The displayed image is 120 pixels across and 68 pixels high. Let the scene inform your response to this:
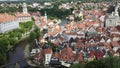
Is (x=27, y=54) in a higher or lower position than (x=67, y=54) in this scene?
lower

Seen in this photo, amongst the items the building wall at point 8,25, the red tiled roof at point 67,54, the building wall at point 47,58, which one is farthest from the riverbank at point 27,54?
the building wall at point 8,25

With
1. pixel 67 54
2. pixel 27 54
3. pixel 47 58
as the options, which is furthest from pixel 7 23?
pixel 67 54

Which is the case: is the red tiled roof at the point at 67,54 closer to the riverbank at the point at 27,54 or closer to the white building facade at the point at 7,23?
the riverbank at the point at 27,54

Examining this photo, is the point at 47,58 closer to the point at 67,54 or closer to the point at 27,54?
the point at 67,54

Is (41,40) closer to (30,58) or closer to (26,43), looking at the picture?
(26,43)

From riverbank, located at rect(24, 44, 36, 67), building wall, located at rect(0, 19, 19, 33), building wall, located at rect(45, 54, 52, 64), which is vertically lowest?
riverbank, located at rect(24, 44, 36, 67)

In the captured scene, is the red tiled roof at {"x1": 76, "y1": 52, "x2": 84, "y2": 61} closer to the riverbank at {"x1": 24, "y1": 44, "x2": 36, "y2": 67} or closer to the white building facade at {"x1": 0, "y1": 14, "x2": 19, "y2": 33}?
the riverbank at {"x1": 24, "y1": 44, "x2": 36, "y2": 67}

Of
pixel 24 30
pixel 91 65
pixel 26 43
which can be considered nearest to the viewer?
pixel 91 65

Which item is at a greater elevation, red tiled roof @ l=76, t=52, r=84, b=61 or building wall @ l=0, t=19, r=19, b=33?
building wall @ l=0, t=19, r=19, b=33

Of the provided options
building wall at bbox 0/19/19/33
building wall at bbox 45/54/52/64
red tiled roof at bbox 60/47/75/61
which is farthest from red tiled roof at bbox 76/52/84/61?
building wall at bbox 0/19/19/33

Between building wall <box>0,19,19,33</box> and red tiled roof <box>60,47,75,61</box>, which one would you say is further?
building wall <box>0,19,19,33</box>

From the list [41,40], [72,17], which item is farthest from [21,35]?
[72,17]
